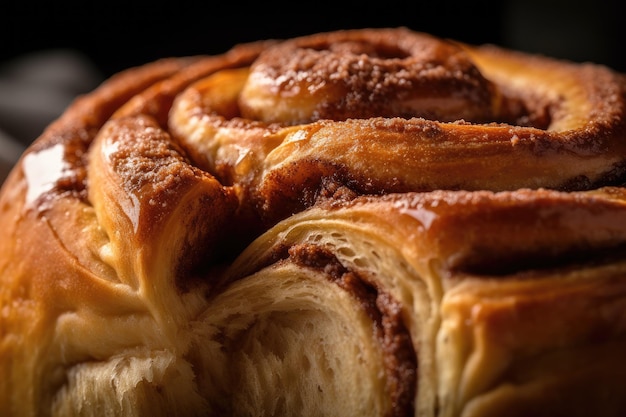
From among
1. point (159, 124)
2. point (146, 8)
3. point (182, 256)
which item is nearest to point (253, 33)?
point (146, 8)

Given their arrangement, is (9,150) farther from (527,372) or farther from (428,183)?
(527,372)

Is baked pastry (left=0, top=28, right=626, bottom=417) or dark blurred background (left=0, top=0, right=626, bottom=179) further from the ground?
baked pastry (left=0, top=28, right=626, bottom=417)

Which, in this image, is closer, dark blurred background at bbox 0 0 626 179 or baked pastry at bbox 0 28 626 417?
baked pastry at bbox 0 28 626 417

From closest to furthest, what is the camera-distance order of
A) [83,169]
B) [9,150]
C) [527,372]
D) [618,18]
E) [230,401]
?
[527,372], [230,401], [83,169], [9,150], [618,18]

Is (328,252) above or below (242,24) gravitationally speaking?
above

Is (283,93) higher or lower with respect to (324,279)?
higher
